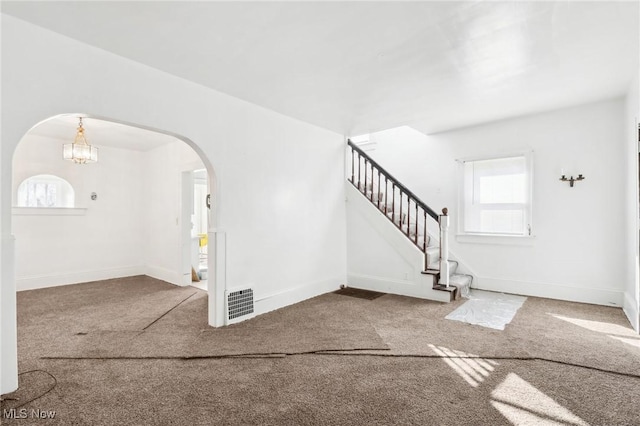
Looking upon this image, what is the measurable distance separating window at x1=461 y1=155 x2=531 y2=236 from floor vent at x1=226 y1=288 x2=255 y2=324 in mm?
3958

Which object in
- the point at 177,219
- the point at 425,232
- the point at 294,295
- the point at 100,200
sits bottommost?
the point at 294,295

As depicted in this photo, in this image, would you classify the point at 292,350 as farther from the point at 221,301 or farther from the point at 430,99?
the point at 430,99

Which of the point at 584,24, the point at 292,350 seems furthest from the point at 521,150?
the point at 292,350

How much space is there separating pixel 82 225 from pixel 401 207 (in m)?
6.27

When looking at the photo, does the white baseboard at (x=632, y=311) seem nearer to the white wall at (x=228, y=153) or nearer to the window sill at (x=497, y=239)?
the window sill at (x=497, y=239)

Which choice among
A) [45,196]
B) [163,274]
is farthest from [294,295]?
[45,196]

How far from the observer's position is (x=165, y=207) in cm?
640

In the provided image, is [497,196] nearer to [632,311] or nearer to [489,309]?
[489,309]

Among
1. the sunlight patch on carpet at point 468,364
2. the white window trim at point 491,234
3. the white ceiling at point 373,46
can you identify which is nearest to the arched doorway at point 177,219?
the white ceiling at point 373,46

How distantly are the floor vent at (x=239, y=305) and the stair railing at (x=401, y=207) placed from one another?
269cm

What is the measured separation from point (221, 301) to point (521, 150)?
16.7 feet

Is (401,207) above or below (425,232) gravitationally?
above

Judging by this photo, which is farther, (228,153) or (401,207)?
(401,207)

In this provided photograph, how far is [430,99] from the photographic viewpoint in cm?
410
